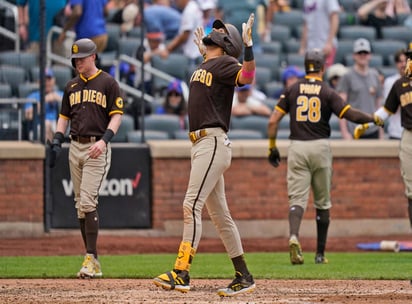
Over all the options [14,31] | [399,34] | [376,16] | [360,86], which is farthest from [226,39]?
[376,16]

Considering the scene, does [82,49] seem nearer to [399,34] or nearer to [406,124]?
[406,124]

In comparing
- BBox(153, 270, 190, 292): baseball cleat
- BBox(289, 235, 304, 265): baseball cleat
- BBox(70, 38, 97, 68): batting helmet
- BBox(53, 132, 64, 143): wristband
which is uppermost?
BBox(70, 38, 97, 68): batting helmet

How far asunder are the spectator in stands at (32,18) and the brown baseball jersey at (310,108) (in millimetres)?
4820

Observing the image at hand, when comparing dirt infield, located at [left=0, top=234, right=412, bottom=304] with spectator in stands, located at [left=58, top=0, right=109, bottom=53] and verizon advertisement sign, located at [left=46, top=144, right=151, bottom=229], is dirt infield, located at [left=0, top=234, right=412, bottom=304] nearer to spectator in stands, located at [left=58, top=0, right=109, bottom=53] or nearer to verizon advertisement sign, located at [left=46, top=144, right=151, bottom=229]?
verizon advertisement sign, located at [left=46, top=144, right=151, bottom=229]

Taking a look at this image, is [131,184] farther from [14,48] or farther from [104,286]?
[104,286]

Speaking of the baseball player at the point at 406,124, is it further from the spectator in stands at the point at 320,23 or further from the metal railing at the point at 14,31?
the spectator in stands at the point at 320,23

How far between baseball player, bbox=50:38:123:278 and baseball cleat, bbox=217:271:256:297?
2.00 meters

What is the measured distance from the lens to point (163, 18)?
18797 millimetres

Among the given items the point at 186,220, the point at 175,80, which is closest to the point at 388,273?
the point at 186,220

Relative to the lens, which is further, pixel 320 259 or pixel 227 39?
pixel 320 259

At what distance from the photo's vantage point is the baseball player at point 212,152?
879 centimetres

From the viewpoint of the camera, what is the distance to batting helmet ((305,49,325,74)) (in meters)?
12.1

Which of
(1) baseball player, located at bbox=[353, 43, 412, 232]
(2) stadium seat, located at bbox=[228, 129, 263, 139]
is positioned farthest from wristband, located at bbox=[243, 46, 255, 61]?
(2) stadium seat, located at bbox=[228, 129, 263, 139]

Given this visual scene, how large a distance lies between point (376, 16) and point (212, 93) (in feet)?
42.3
